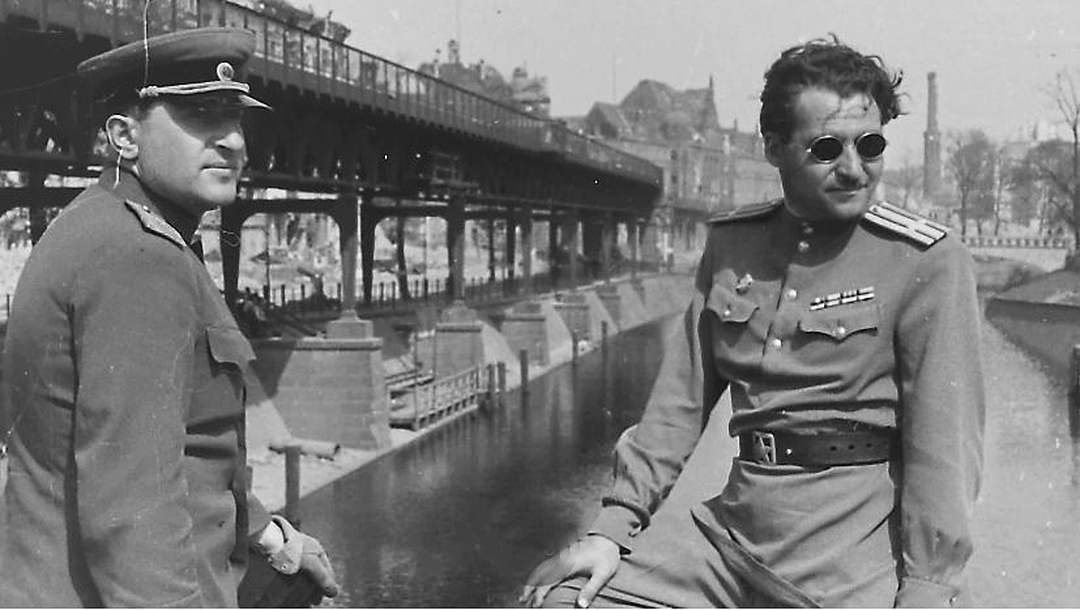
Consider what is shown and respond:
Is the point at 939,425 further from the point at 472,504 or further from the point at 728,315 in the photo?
the point at 472,504

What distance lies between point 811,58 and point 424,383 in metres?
32.5

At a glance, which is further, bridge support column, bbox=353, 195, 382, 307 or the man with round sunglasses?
bridge support column, bbox=353, 195, 382, 307

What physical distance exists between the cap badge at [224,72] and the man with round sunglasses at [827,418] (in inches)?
50.0

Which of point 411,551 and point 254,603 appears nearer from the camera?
point 254,603

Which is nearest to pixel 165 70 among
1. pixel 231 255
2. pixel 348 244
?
pixel 348 244

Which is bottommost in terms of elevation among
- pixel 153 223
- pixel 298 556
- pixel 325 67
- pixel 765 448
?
pixel 298 556

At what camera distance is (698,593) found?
267 cm

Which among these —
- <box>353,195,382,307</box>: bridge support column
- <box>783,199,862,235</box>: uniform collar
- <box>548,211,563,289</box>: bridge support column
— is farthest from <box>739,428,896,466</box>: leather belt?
<box>548,211,563,289</box>: bridge support column

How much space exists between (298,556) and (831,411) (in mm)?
1490

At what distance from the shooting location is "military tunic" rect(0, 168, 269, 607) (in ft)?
7.80

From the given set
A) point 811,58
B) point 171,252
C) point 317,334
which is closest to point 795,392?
point 811,58

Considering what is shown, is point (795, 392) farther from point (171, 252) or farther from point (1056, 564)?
point (1056, 564)

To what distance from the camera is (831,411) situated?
2662 mm

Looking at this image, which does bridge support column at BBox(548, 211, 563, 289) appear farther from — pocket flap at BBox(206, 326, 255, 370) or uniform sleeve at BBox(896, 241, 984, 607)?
uniform sleeve at BBox(896, 241, 984, 607)
